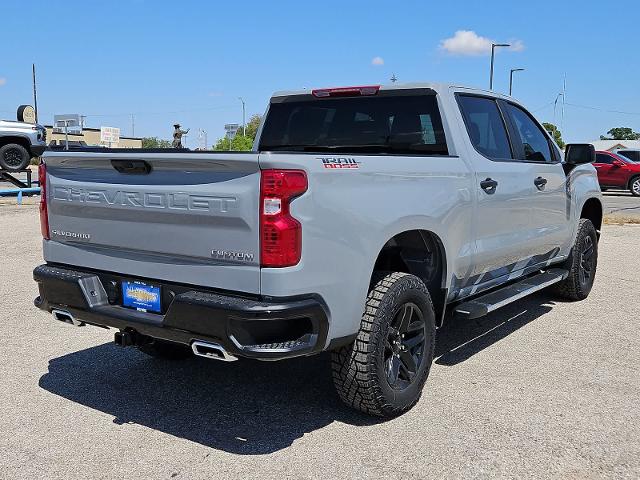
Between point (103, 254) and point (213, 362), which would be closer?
point (103, 254)

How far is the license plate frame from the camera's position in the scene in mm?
3518

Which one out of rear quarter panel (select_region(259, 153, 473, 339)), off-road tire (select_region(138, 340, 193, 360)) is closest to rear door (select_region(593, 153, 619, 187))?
rear quarter panel (select_region(259, 153, 473, 339))

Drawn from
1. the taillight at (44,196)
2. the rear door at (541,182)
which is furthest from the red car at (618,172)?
the taillight at (44,196)

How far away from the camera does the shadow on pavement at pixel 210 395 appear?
3.74m

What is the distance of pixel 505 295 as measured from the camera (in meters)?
5.05

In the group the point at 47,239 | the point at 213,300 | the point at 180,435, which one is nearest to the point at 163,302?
the point at 213,300

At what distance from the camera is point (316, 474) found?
322 centimetres

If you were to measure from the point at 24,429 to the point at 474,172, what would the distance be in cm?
325

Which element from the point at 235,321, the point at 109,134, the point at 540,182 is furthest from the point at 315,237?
the point at 109,134

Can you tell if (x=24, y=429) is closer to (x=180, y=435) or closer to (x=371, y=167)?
(x=180, y=435)

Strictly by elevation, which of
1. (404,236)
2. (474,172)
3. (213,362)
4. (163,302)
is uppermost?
(474,172)

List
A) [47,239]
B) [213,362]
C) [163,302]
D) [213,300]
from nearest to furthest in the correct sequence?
[213,300]
[163,302]
[47,239]
[213,362]

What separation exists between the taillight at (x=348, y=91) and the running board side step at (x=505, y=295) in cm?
171

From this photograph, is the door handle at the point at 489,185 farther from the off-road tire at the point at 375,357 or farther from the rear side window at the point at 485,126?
the off-road tire at the point at 375,357
